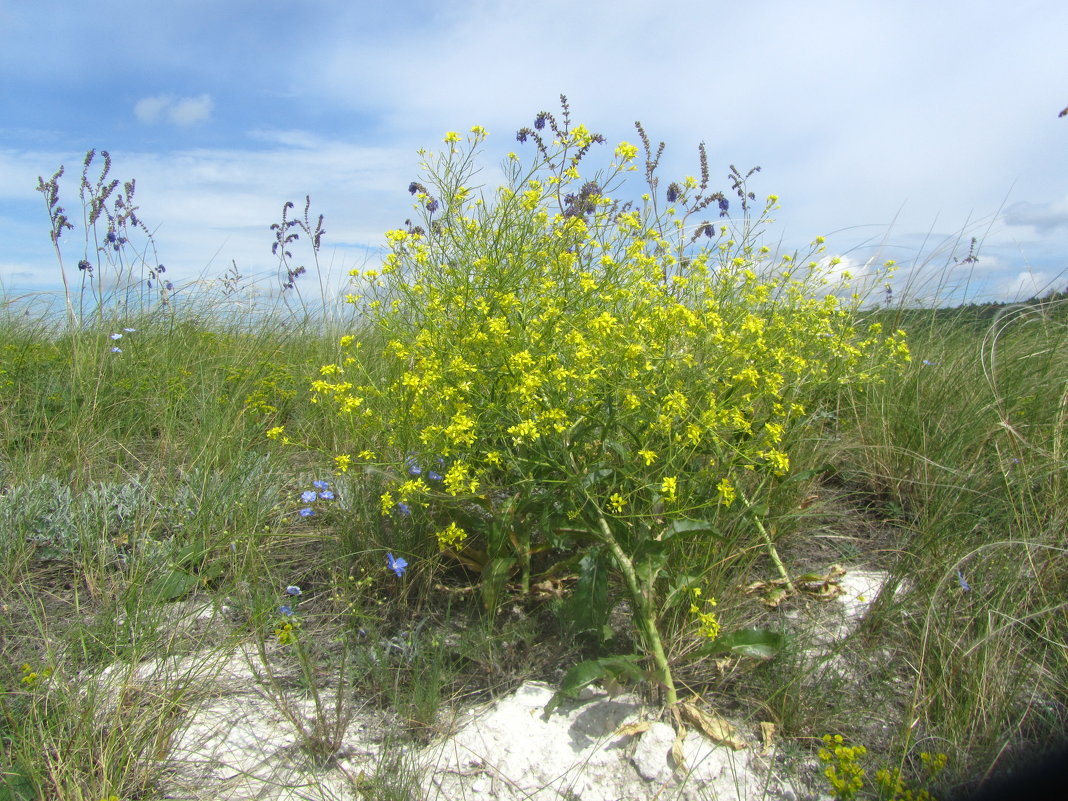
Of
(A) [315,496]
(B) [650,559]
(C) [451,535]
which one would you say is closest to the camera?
(B) [650,559]

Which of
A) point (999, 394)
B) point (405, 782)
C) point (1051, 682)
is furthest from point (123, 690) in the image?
point (999, 394)

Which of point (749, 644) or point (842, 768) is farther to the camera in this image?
point (749, 644)

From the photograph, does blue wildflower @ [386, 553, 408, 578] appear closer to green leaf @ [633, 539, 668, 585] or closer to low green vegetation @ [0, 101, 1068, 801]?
low green vegetation @ [0, 101, 1068, 801]

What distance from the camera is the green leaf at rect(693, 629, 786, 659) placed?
1.94 metres

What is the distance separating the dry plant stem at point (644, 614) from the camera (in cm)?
193

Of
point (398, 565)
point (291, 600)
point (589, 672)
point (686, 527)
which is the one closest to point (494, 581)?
point (398, 565)

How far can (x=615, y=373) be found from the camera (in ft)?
7.00

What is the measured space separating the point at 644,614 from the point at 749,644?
305 mm

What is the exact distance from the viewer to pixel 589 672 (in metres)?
1.88

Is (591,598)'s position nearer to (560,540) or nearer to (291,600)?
(560,540)

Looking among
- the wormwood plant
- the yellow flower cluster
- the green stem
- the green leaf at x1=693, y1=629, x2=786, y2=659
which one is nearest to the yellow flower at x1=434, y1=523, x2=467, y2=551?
the wormwood plant

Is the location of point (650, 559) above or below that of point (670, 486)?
below

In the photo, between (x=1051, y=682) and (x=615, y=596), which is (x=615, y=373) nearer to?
(x=615, y=596)

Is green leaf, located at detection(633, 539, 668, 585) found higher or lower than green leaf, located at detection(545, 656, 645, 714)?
higher
